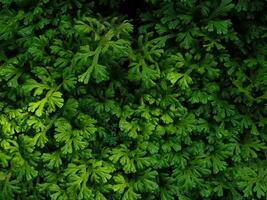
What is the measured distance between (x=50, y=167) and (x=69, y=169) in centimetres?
16

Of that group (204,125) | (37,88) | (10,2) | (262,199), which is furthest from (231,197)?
(10,2)

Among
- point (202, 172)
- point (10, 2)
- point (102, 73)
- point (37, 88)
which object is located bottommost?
point (202, 172)

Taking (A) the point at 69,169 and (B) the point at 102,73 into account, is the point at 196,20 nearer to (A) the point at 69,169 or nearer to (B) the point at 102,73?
(B) the point at 102,73

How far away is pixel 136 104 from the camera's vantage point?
3.68 metres

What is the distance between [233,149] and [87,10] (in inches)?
67.0

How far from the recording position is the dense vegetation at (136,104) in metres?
3.54

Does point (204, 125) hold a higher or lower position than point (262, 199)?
higher

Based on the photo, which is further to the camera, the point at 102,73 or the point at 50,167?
the point at 50,167

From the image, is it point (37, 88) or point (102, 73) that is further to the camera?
point (37, 88)

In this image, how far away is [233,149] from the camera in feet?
12.1

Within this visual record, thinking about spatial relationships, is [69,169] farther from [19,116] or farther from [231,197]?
[231,197]

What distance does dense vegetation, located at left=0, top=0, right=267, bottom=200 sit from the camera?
3539 millimetres

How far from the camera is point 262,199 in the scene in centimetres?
376

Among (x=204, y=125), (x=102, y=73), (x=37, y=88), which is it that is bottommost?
(x=204, y=125)
